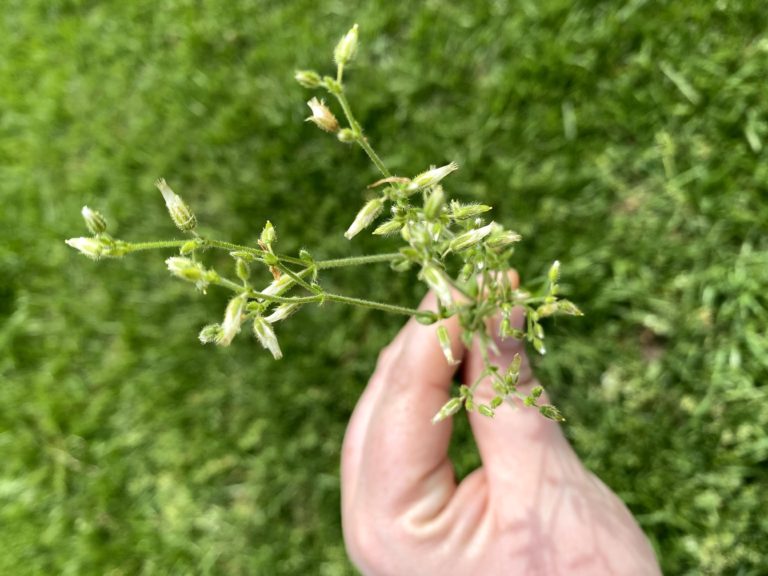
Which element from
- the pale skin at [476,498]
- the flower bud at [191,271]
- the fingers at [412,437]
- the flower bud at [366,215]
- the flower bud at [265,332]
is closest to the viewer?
the flower bud at [191,271]

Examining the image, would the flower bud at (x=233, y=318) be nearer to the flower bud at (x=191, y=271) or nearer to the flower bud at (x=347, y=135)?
the flower bud at (x=191, y=271)

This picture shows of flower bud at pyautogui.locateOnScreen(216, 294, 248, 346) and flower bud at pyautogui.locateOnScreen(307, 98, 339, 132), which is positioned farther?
flower bud at pyautogui.locateOnScreen(307, 98, 339, 132)

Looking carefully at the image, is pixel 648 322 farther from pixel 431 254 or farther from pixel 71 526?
pixel 71 526

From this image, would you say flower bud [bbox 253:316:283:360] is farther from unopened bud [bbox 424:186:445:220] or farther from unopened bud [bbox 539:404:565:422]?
unopened bud [bbox 539:404:565:422]

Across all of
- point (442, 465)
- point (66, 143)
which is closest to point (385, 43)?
point (66, 143)

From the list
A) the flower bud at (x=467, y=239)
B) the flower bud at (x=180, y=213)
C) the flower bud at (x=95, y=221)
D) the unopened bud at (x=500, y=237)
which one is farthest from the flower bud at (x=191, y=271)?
the unopened bud at (x=500, y=237)

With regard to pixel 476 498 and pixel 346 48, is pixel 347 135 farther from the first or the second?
pixel 476 498

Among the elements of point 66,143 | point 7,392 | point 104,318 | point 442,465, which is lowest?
point 7,392

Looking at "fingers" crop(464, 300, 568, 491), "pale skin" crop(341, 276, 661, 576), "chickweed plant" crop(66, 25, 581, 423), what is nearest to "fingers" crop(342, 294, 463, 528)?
"pale skin" crop(341, 276, 661, 576)
